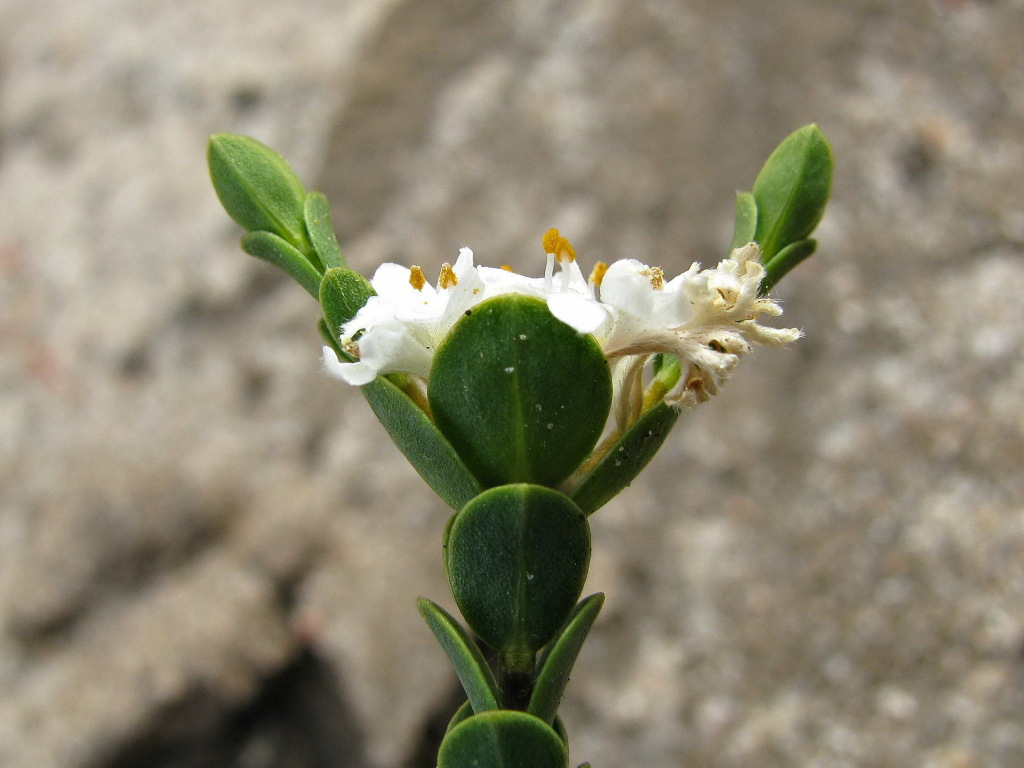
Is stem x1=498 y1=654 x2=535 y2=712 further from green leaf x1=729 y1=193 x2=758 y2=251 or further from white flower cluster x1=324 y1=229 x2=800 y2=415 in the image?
green leaf x1=729 y1=193 x2=758 y2=251

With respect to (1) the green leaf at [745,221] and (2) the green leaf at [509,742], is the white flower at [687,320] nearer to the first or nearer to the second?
(1) the green leaf at [745,221]

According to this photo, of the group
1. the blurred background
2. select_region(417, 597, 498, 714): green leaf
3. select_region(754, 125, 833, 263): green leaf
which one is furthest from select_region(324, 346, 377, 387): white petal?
the blurred background

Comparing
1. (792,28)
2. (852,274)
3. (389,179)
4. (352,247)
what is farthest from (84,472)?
(792,28)

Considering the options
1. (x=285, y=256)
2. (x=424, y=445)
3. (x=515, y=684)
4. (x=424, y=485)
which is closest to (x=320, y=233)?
(x=285, y=256)

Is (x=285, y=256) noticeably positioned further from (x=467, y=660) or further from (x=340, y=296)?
(x=467, y=660)

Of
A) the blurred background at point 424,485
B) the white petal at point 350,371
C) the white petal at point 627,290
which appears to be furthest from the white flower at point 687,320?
the blurred background at point 424,485

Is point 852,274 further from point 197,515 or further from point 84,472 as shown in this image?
point 84,472
